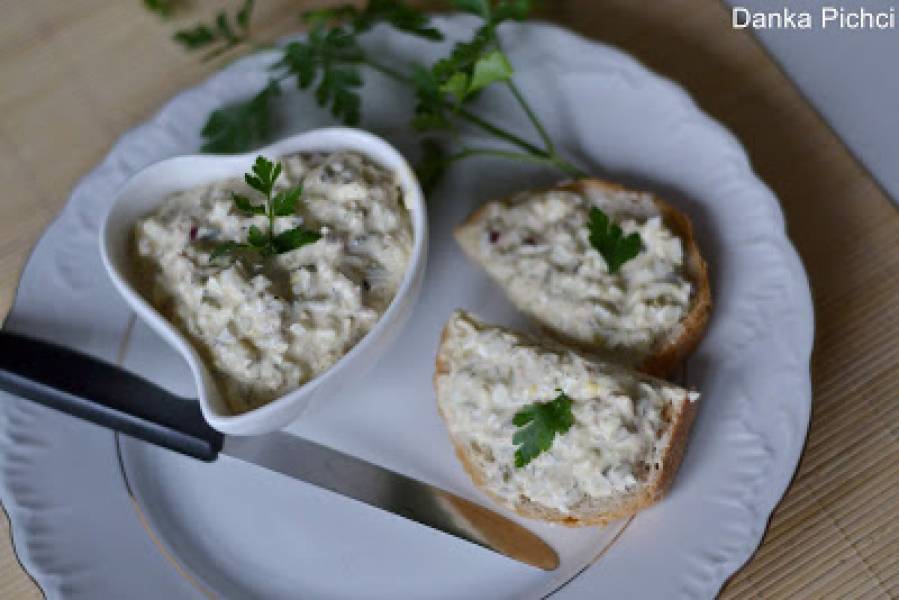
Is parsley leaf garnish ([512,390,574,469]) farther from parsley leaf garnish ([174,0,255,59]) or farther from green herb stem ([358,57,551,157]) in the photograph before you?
parsley leaf garnish ([174,0,255,59])

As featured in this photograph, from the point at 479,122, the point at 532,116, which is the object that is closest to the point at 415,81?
the point at 479,122

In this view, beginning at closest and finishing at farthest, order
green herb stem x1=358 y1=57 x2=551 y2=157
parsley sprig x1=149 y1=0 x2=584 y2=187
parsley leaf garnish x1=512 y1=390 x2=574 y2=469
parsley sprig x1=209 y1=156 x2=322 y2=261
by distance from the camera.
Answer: parsley leaf garnish x1=512 y1=390 x2=574 y2=469, parsley sprig x1=209 y1=156 x2=322 y2=261, parsley sprig x1=149 y1=0 x2=584 y2=187, green herb stem x1=358 y1=57 x2=551 y2=157

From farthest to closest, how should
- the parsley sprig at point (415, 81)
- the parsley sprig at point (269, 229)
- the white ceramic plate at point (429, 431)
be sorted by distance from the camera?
the parsley sprig at point (415, 81) → the white ceramic plate at point (429, 431) → the parsley sprig at point (269, 229)

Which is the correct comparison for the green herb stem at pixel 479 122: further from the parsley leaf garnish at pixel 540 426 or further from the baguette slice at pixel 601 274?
the parsley leaf garnish at pixel 540 426

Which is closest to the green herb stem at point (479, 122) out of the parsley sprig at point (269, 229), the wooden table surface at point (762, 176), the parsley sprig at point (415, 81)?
the parsley sprig at point (415, 81)

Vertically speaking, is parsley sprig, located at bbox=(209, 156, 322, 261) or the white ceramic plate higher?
parsley sprig, located at bbox=(209, 156, 322, 261)

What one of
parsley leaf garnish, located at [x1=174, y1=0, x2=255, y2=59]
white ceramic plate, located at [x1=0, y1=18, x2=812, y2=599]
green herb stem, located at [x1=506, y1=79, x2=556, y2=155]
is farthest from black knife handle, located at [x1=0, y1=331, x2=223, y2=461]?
green herb stem, located at [x1=506, y1=79, x2=556, y2=155]
